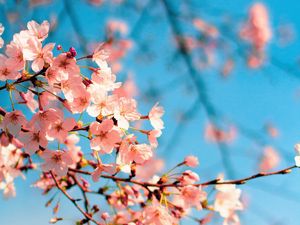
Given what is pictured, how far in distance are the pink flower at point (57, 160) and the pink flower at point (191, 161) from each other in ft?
1.94

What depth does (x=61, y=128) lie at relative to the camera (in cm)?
151

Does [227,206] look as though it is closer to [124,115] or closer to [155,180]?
[155,180]

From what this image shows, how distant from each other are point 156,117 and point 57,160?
1.51 ft

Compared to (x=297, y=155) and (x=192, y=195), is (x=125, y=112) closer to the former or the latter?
(x=192, y=195)

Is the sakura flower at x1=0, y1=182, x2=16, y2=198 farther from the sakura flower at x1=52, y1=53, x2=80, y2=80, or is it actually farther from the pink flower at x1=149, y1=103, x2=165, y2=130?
the sakura flower at x1=52, y1=53, x2=80, y2=80

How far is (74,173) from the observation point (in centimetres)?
215

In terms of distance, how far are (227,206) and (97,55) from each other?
1.07 meters

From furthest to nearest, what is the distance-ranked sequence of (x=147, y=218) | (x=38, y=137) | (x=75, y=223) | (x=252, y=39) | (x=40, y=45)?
(x=252, y=39) < (x=75, y=223) < (x=147, y=218) < (x=38, y=137) < (x=40, y=45)

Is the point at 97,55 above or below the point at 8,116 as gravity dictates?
above

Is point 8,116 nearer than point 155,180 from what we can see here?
Yes

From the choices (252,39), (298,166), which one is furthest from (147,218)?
(252,39)

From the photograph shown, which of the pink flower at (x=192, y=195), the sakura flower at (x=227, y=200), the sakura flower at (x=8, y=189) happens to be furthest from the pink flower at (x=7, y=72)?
the sakura flower at (x=8, y=189)

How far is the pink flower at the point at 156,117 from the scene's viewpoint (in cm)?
169

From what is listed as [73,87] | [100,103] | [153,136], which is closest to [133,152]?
[153,136]
